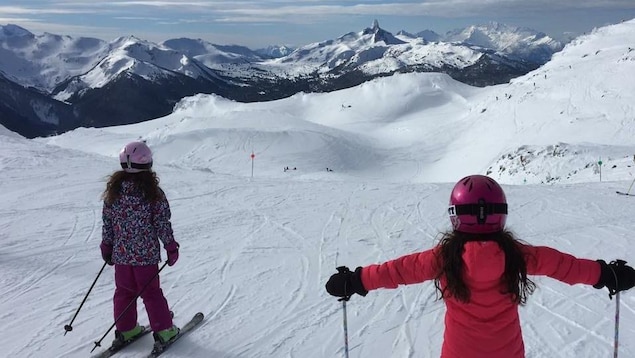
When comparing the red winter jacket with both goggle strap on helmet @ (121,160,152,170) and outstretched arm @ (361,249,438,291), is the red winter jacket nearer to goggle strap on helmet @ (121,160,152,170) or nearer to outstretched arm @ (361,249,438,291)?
outstretched arm @ (361,249,438,291)

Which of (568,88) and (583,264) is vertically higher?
(568,88)

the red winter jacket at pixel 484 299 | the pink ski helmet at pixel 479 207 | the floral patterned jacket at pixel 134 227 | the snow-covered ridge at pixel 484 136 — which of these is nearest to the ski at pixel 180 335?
the floral patterned jacket at pixel 134 227

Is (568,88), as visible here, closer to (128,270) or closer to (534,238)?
(534,238)

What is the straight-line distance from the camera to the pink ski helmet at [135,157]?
4324 millimetres

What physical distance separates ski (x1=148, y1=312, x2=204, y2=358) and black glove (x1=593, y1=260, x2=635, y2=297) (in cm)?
379

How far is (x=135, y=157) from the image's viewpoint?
4332mm

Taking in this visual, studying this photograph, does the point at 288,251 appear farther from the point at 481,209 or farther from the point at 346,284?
the point at 481,209

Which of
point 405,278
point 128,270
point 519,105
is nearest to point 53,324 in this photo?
point 128,270

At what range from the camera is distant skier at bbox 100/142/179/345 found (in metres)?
4.41

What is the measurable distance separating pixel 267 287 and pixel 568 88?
4501 centimetres

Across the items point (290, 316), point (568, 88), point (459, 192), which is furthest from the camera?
point (568, 88)

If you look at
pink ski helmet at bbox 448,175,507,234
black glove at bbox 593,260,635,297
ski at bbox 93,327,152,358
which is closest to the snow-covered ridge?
black glove at bbox 593,260,635,297

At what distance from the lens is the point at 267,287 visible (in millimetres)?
6820

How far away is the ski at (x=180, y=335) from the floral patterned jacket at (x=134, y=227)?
2.90 ft
